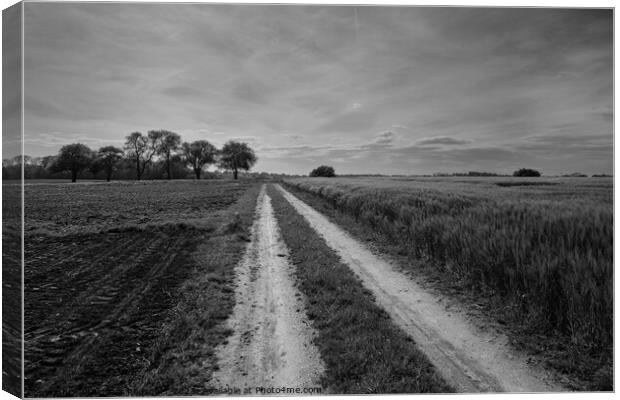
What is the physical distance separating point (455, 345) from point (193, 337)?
3915 millimetres

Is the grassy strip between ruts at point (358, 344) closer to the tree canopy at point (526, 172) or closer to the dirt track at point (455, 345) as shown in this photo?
the dirt track at point (455, 345)

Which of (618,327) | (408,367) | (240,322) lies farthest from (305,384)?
(618,327)

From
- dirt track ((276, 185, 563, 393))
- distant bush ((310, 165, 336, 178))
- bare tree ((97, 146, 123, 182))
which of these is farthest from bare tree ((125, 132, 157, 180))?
dirt track ((276, 185, 563, 393))

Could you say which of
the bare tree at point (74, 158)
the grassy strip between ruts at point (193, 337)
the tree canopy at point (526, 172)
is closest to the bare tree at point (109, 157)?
the bare tree at point (74, 158)

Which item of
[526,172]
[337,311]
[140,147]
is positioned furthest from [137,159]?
[526,172]

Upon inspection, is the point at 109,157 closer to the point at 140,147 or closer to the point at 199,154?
the point at 140,147

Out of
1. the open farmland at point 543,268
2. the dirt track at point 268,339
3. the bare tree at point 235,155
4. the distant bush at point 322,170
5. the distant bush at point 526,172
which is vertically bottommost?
the dirt track at point 268,339

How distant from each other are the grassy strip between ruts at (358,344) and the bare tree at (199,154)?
3.57 meters

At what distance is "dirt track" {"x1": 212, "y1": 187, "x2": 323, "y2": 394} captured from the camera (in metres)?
3.67

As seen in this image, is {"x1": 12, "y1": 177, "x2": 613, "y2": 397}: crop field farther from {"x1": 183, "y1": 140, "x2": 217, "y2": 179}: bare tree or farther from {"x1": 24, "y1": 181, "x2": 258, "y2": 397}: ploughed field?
{"x1": 183, "y1": 140, "x2": 217, "y2": 179}: bare tree

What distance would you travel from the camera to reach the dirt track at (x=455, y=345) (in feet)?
11.9

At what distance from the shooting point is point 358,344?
412cm

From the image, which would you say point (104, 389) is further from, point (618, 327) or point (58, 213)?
point (618, 327)

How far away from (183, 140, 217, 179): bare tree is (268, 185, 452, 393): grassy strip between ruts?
3.57 metres
